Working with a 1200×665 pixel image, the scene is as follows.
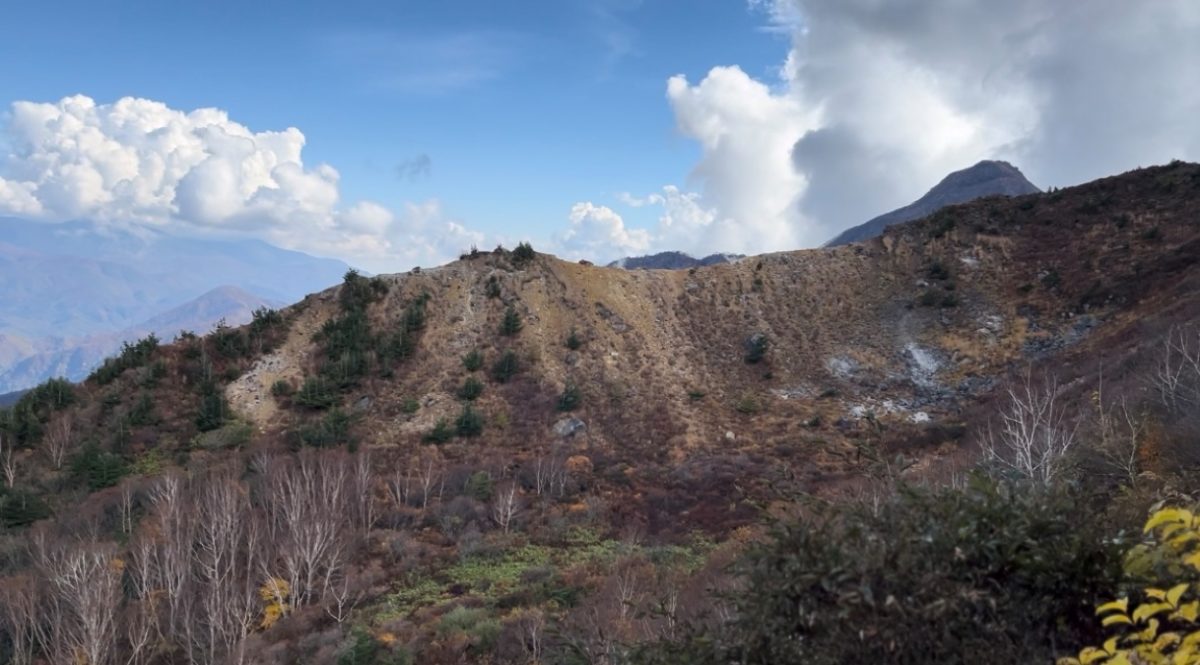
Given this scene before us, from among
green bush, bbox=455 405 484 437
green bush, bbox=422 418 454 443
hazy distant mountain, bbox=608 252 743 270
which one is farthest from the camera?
hazy distant mountain, bbox=608 252 743 270

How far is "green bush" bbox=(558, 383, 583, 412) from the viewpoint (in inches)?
1439

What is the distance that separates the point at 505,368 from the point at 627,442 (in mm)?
9255

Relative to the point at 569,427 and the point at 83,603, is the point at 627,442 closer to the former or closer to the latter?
the point at 569,427

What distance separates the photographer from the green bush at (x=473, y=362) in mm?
39062

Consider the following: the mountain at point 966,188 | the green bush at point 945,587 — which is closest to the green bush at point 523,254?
the green bush at point 945,587

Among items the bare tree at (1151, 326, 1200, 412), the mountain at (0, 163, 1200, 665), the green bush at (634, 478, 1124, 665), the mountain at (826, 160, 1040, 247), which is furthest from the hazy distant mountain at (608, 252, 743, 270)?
the green bush at (634, 478, 1124, 665)

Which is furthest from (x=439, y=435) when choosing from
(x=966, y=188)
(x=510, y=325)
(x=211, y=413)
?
(x=966, y=188)

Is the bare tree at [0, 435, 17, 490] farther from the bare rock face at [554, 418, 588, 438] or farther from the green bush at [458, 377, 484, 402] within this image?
the bare rock face at [554, 418, 588, 438]

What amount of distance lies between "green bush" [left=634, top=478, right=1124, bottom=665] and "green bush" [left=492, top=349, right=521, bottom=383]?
35337 millimetres

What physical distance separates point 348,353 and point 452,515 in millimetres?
16406

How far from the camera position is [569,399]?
121 feet

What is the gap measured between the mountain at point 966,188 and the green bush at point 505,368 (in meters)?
129

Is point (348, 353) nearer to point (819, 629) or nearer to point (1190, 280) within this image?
point (819, 629)

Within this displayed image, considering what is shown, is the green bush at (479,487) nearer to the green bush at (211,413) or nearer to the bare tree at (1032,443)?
the green bush at (211,413)
